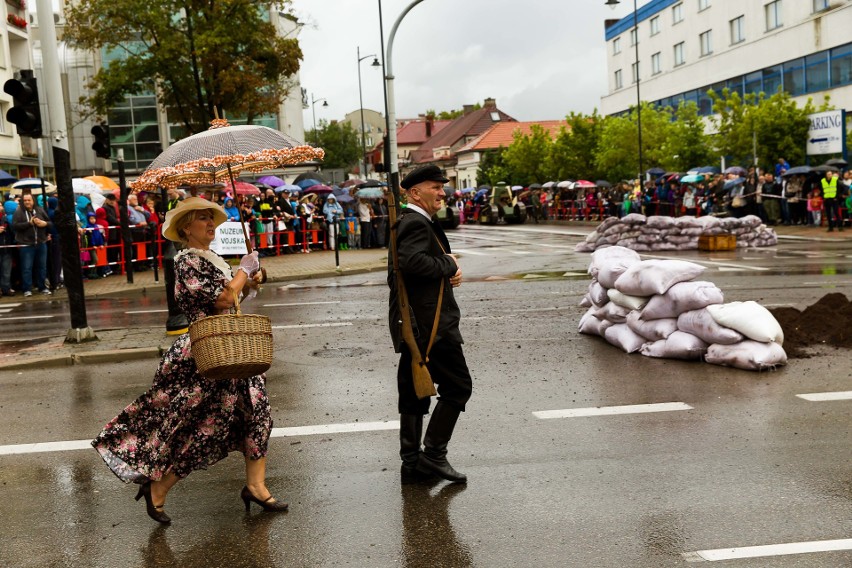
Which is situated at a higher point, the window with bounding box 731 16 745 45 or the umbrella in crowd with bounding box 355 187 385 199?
the window with bounding box 731 16 745 45

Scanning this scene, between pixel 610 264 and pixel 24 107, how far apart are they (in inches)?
266

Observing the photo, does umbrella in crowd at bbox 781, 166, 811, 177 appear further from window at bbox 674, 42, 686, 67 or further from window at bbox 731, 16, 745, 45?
window at bbox 674, 42, 686, 67

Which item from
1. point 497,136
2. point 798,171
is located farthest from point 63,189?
point 497,136

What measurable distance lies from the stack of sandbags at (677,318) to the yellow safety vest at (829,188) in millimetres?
17779

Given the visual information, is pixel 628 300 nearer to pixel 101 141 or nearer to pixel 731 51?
pixel 101 141

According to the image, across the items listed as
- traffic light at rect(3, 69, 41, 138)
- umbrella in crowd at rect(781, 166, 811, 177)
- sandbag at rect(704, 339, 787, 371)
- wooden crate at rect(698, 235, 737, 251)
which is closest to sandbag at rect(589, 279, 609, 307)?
sandbag at rect(704, 339, 787, 371)

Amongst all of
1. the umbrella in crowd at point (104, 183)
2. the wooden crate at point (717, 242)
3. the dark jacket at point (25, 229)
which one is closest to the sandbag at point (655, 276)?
the dark jacket at point (25, 229)

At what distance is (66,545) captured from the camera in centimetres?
477

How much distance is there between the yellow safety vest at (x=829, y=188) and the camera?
1018 inches

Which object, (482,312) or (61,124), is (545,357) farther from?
(61,124)

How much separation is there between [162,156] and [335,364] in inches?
149

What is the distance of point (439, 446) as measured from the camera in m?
5.57

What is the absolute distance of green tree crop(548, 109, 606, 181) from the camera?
2140 inches

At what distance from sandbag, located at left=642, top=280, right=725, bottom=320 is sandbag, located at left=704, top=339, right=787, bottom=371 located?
0.48 metres
